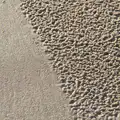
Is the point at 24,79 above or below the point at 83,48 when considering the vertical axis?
→ below

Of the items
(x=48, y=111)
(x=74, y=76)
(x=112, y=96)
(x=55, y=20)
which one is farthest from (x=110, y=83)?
(x=55, y=20)

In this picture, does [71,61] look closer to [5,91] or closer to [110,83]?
[110,83]

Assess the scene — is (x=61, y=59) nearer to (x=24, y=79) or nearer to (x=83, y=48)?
(x=83, y=48)

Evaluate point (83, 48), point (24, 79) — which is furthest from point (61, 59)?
point (24, 79)
